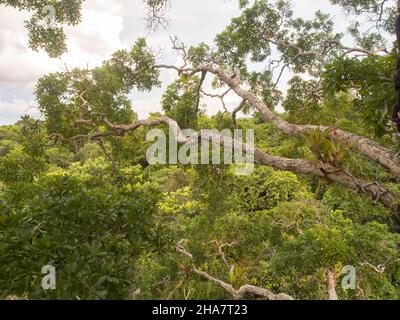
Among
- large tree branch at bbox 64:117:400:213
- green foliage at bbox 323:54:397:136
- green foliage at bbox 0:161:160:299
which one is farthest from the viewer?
large tree branch at bbox 64:117:400:213

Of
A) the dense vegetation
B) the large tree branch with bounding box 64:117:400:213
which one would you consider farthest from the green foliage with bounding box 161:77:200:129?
the large tree branch with bounding box 64:117:400:213

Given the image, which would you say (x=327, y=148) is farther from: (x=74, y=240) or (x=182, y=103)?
(x=182, y=103)

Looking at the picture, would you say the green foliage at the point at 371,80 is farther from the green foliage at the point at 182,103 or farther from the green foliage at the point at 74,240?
the green foliage at the point at 182,103

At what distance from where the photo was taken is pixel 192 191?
8336 millimetres

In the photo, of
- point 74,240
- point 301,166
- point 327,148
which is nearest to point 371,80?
point 327,148

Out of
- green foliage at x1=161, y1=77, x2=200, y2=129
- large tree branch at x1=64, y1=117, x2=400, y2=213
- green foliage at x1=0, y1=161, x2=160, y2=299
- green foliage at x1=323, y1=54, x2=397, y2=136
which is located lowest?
green foliage at x1=0, y1=161, x2=160, y2=299

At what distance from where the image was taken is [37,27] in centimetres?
542

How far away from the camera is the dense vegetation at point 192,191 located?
2787mm

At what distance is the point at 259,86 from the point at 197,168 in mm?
3271

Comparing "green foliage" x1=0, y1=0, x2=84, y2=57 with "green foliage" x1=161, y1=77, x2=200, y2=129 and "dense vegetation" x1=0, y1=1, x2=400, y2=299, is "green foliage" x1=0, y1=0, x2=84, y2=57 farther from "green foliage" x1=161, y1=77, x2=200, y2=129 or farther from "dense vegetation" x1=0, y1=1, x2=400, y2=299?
"green foliage" x1=161, y1=77, x2=200, y2=129

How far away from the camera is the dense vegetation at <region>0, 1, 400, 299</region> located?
2.79 m

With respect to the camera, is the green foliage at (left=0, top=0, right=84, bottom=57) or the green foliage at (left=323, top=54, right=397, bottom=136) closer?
the green foliage at (left=323, top=54, right=397, bottom=136)

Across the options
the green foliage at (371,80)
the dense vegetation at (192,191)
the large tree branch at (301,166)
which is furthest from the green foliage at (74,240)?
the green foliage at (371,80)
